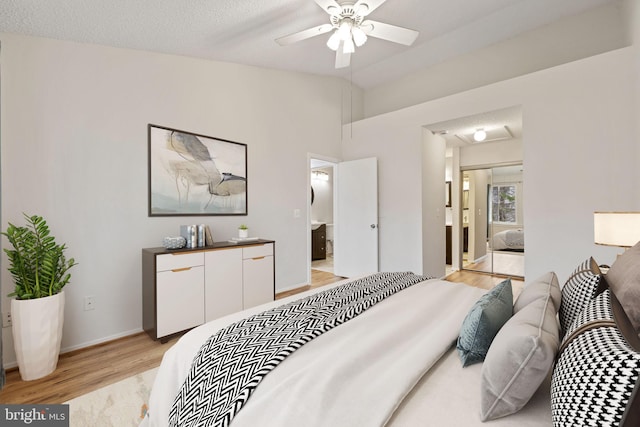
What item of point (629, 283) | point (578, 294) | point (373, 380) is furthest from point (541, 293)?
point (373, 380)

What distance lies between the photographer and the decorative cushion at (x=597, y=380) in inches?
21.6

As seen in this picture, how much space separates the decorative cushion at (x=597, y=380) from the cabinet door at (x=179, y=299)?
8.56 ft

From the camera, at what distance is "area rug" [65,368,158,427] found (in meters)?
1.57

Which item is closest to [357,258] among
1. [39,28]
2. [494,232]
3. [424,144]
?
[424,144]

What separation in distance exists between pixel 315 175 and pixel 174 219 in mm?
4460

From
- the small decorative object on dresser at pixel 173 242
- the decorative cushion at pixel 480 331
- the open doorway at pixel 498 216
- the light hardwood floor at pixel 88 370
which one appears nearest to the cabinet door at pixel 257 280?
the small decorative object on dresser at pixel 173 242

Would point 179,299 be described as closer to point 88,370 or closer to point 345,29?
point 88,370

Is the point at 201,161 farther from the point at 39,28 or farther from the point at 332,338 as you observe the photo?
the point at 332,338

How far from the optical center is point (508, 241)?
4855 millimetres

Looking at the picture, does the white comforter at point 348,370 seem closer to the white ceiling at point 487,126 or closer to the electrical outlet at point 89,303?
the electrical outlet at point 89,303

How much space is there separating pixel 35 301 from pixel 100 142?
4.30ft

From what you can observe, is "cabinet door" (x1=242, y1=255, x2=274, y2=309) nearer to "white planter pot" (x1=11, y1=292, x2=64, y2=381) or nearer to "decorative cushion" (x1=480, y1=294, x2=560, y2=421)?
"white planter pot" (x1=11, y1=292, x2=64, y2=381)

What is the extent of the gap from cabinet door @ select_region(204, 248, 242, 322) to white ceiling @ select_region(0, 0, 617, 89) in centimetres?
197

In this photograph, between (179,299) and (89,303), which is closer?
(89,303)
